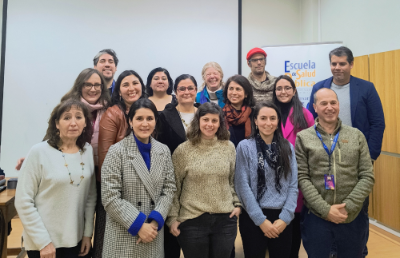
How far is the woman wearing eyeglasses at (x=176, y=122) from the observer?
7.04ft

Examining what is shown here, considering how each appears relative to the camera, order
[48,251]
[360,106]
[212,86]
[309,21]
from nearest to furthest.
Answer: [48,251] → [360,106] → [212,86] → [309,21]

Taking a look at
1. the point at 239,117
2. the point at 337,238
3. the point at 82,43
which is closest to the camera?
the point at 337,238

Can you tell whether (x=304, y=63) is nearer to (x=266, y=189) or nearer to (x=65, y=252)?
(x=266, y=189)

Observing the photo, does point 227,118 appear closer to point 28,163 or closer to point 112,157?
point 112,157

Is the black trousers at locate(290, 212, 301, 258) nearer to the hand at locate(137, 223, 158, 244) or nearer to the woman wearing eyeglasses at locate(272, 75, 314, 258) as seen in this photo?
the woman wearing eyeglasses at locate(272, 75, 314, 258)

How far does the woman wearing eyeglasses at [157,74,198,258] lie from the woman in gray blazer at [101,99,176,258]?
353 mm

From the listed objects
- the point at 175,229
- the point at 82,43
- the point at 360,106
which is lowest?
the point at 175,229

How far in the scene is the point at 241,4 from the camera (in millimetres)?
4730

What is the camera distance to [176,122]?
7.16 ft

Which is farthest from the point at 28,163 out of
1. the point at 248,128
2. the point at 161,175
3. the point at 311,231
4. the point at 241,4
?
the point at 241,4

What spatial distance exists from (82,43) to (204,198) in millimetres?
3530

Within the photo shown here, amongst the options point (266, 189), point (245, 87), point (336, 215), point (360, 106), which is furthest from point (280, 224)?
point (360, 106)

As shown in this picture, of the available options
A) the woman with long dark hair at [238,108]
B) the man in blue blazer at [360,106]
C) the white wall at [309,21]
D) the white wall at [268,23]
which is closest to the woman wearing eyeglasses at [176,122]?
the woman with long dark hair at [238,108]

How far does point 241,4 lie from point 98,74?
133 inches
